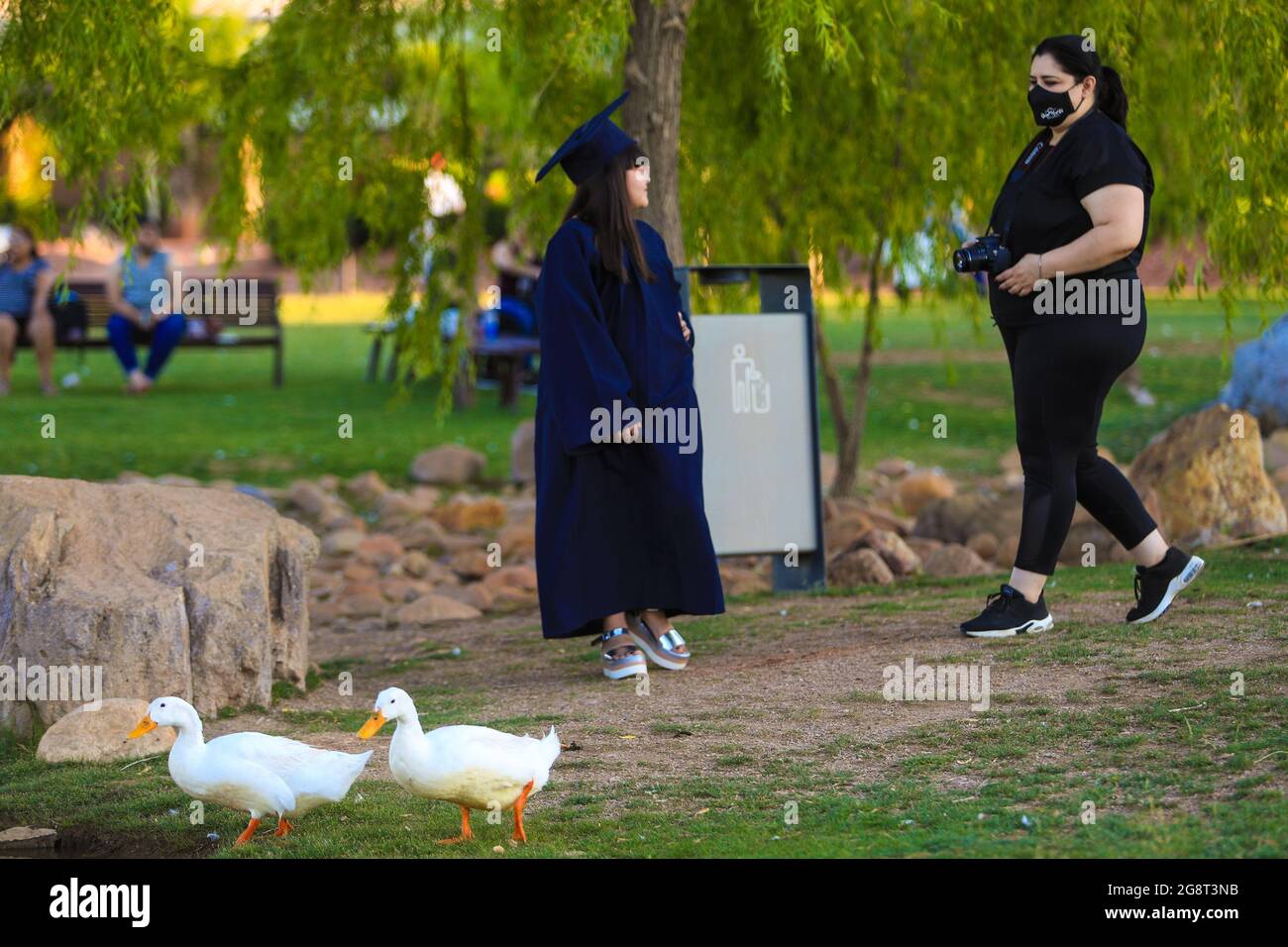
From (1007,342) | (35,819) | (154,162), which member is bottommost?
(35,819)

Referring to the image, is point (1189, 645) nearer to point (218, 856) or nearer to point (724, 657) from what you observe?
point (724, 657)

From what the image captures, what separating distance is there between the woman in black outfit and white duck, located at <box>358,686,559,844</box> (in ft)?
7.77

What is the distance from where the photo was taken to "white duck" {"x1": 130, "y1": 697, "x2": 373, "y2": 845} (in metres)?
4.68

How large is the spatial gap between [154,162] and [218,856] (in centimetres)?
532

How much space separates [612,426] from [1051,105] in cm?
189

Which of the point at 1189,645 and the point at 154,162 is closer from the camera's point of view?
the point at 1189,645

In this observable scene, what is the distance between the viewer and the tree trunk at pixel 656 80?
8.51 m

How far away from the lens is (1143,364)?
19469mm

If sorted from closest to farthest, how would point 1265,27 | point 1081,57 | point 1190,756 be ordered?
point 1190,756 → point 1081,57 → point 1265,27

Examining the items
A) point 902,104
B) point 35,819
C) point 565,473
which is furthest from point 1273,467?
point 35,819

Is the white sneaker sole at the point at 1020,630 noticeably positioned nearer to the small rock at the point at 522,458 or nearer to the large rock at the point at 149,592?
the large rock at the point at 149,592

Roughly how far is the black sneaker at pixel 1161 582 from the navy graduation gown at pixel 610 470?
1.59m

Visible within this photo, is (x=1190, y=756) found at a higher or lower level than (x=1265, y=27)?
lower

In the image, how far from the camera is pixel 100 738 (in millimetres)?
5832
